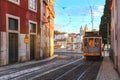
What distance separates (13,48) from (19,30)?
2312 mm

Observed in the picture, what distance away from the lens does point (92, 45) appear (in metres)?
42.6

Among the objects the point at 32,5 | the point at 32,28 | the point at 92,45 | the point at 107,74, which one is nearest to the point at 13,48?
the point at 32,28

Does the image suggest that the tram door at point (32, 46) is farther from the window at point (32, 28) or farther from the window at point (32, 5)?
the window at point (32, 5)

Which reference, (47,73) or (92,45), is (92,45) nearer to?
(92,45)

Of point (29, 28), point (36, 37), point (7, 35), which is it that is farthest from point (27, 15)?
point (7, 35)

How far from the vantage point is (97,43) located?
1672 inches

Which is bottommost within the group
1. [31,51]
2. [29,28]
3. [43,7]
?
[31,51]

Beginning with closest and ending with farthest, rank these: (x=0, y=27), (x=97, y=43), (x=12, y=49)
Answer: (x=0, y=27) < (x=12, y=49) < (x=97, y=43)

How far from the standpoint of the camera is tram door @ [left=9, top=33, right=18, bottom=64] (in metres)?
34.0

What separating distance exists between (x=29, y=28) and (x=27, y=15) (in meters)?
1.70

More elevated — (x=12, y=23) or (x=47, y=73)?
(x=12, y=23)

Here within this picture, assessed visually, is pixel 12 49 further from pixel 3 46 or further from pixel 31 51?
pixel 31 51

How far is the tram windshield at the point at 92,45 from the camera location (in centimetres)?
4244

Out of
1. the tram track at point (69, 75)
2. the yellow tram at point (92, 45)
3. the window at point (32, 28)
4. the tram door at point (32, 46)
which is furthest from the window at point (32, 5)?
the tram track at point (69, 75)
